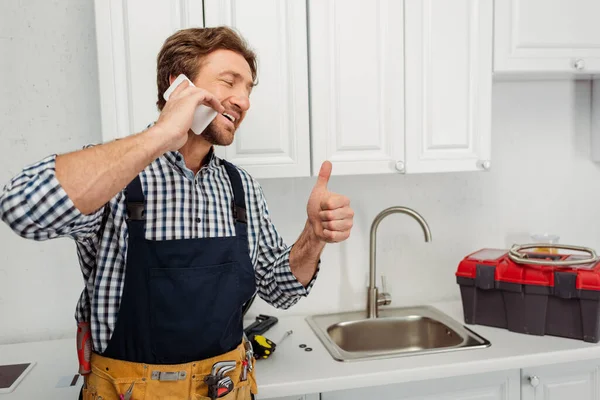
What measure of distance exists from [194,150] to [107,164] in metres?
0.44

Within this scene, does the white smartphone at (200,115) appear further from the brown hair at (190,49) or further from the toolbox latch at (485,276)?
the toolbox latch at (485,276)

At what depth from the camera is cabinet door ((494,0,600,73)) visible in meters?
1.70

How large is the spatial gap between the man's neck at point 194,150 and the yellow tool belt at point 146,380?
18.6 inches

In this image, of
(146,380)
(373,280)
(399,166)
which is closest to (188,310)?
(146,380)

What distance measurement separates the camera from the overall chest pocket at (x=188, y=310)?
1.13m

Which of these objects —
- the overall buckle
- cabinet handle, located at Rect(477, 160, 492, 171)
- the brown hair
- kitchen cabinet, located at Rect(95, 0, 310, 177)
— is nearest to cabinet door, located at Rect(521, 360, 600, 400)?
cabinet handle, located at Rect(477, 160, 492, 171)

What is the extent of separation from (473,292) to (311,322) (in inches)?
23.6

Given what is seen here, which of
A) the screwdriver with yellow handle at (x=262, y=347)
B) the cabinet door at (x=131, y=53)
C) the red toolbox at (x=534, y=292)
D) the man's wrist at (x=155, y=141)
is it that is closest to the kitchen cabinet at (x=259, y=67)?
the cabinet door at (x=131, y=53)

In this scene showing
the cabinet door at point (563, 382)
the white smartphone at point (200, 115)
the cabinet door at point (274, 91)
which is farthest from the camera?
the cabinet door at point (563, 382)

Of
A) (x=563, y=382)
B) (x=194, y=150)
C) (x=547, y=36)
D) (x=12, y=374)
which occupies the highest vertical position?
(x=547, y=36)

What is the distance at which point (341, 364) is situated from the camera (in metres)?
1.50

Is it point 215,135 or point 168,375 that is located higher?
point 215,135

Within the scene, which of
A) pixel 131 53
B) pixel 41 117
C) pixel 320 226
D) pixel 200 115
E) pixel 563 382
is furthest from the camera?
pixel 41 117

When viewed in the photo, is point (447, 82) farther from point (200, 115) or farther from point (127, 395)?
point (127, 395)
